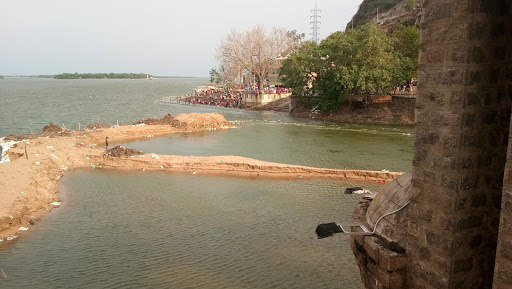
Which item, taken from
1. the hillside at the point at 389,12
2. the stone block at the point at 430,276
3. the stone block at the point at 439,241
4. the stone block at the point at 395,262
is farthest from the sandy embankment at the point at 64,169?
the hillside at the point at 389,12

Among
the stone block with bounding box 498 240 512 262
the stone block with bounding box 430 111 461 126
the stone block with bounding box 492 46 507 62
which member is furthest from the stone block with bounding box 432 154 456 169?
the stone block with bounding box 492 46 507 62

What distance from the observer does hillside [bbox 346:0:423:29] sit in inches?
3030

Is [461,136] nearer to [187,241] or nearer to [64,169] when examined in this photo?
[187,241]

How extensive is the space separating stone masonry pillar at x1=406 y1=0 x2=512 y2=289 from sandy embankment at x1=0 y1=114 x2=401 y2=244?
1545cm

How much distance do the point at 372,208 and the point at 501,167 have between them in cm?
256

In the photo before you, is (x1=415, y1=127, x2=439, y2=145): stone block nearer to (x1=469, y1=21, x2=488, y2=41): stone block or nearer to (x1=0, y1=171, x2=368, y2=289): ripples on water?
(x1=469, y1=21, x2=488, y2=41): stone block

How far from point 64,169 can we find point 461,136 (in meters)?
25.2

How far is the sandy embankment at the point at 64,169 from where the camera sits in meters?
17.1

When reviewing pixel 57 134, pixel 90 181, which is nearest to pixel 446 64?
pixel 90 181

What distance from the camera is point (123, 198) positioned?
18.9 meters

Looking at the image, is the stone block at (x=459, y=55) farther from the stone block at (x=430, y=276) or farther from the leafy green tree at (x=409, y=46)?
the leafy green tree at (x=409, y=46)

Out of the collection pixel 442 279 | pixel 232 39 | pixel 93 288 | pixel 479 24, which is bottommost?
pixel 93 288

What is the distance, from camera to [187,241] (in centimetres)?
1395

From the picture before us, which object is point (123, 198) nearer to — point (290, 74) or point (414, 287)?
point (414, 287)
